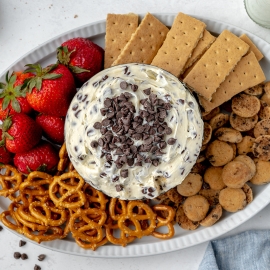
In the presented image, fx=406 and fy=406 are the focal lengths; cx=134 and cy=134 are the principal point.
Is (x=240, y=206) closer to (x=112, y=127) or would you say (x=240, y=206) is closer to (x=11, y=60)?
(x=112, y=127)

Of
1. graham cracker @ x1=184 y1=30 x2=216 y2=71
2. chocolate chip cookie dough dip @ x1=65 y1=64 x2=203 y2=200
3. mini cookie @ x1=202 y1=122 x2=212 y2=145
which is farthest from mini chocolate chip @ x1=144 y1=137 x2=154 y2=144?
graham cracker @ x1=184 y1=30 x2=216 y2=71

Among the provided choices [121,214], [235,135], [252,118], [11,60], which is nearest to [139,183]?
[121,214]

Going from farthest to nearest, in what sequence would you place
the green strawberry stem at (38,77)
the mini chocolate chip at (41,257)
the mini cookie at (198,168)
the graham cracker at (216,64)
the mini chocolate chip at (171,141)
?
1. the mini chocolate chip at (41,257)
2. the mini cookie at (198,168)
3. the graham cracker at (216,64)
4. the green strawberry stem at (38,77)
5. the mini chocolate chip at (171,141)

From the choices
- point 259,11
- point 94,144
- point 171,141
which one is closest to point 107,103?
point 94,144

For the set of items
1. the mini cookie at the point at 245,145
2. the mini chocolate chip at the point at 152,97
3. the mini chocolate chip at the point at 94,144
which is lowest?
the mini cookie at the point at 245,145

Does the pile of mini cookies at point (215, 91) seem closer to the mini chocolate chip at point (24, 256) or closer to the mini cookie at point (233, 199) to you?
the mini cookie at point (233, 199)

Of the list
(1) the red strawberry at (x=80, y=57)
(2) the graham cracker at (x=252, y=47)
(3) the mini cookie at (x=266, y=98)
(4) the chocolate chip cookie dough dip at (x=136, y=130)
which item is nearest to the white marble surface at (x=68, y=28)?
(2) the graham cracker at (x=252, y=47)
